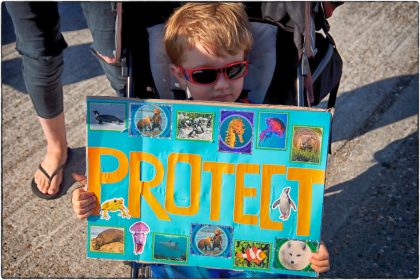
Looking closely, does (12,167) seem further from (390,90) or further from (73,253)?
(390,90)

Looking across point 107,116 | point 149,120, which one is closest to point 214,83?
point 149,120

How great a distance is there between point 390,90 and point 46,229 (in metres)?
2.05

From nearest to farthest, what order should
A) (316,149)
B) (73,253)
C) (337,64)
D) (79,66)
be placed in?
1. (316,149)
2. (337,64)
3. (73,253)
4. (79,66)

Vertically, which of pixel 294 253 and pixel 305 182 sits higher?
pixel 305 182

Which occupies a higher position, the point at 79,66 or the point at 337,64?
the point at 337,64

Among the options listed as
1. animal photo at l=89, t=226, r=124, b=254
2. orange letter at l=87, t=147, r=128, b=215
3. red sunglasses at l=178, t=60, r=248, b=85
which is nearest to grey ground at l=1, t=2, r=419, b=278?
animal photo at l=89, t=226, r=124, b=254

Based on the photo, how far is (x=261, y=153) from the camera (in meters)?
1.84

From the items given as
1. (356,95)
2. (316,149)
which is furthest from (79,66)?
A: (316,149)

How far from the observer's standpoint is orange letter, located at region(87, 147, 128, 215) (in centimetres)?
186

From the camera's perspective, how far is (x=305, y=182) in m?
1.83

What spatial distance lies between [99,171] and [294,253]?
0.69 metres

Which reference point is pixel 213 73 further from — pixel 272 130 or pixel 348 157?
pixel 348 157

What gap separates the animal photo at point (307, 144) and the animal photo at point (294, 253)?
27 centimetres

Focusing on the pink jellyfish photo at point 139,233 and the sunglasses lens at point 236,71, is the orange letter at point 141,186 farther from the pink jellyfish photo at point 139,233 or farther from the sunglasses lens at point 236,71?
the sunglasses lens at point 236,71
